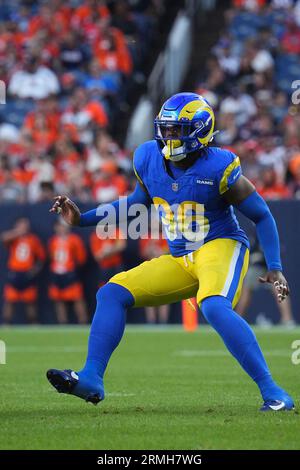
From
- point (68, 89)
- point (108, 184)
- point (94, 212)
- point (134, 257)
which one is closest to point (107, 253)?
point (134, 257)

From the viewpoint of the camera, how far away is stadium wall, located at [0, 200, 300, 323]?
13.9m

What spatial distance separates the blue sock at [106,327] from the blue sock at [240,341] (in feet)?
1.66

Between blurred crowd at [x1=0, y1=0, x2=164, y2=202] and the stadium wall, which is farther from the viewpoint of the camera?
blurred crowd at [x1=0, y1=0, x2=164, y2=202]

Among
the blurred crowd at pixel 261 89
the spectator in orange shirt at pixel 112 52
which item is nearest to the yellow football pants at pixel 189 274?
the blurred crowd at pixel 261 89

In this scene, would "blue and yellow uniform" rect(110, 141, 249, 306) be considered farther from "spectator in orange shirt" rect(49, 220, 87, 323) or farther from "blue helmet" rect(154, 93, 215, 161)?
"spectator in orange shirt" rect(49, 220, 87, 323)

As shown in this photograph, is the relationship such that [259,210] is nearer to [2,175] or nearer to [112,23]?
[2,175]

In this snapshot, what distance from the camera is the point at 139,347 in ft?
34.8

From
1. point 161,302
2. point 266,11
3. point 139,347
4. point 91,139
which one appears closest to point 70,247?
point 91,139

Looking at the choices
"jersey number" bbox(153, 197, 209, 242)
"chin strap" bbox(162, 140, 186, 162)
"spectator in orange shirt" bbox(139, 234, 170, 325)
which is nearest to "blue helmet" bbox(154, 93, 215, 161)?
"chin strap" bbox(162, 140, 186, 162)

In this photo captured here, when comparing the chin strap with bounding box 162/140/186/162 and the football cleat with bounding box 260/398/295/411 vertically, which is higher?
the chin strap with bounding box 162/140/186/162

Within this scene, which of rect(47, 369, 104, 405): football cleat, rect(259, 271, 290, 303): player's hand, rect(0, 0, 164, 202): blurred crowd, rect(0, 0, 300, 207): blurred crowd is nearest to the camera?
rect(47, 369, 104, 405): football cleat

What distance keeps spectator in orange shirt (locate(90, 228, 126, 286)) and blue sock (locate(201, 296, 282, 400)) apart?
8.62 m

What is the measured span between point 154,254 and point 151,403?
8037mm

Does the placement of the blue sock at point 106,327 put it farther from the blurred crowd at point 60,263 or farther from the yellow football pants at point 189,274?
the blurred crowd at point 60,263
